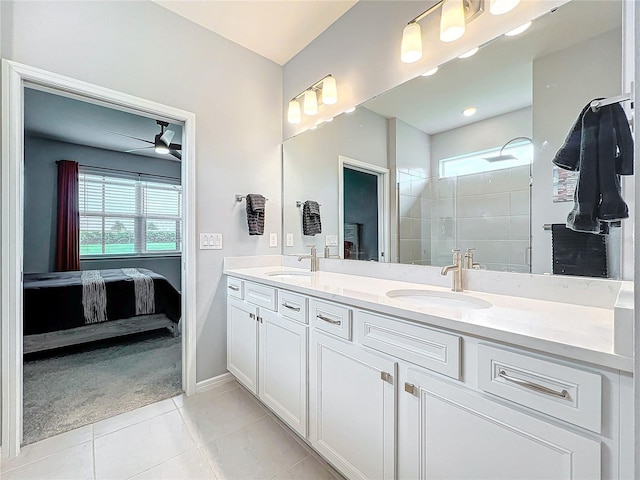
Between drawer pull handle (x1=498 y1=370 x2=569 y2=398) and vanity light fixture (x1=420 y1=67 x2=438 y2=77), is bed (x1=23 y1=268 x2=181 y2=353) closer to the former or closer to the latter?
vanity light fixture (x1=420 y1=67 x2=438 y2=77)

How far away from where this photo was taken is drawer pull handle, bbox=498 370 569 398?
27.1 inches

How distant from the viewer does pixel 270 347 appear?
1.69 m

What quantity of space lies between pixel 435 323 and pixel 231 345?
168 centimetres

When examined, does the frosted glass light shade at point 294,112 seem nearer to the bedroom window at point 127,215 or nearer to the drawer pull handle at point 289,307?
the drawer pull handle at point 289,307

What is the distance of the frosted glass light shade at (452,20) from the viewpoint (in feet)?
4.48

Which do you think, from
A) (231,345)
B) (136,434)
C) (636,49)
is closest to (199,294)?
(231,345)

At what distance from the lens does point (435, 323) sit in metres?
0.92

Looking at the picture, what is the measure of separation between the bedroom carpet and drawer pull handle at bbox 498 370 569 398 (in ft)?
7.06

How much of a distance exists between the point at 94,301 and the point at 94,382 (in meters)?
0.96

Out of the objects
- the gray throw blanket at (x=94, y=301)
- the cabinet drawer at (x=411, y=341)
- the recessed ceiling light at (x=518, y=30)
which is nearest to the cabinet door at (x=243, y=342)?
the cabinet drawer at (x=411, y=341)

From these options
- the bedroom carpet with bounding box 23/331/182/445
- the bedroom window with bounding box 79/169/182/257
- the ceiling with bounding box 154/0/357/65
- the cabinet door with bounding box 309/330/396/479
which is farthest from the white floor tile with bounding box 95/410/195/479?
the bedroom window with bounding box 79/169/182/257

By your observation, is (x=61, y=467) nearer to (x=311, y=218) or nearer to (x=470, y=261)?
(x=311, y=218)

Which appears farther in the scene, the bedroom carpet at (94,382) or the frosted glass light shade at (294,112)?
the frosted glass light shade at (294,112)

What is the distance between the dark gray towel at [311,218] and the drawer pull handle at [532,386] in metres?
1.65
